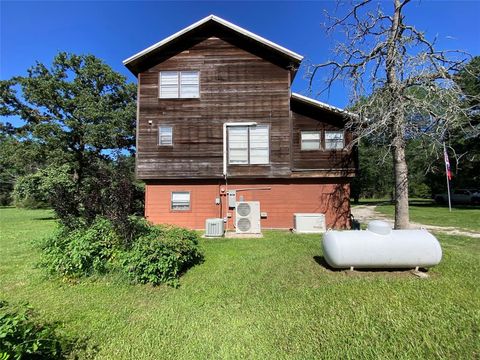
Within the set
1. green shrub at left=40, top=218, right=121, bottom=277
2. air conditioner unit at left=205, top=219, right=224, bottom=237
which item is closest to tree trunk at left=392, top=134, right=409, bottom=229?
air conditioner unit at left=205, top=219, right=224, bottom=237

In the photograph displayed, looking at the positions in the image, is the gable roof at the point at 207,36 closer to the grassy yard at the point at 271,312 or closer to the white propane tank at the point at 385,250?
the white propane tank at the point at 385,250

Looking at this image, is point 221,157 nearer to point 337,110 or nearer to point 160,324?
point 337,110

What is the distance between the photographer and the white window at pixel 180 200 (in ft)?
42.9

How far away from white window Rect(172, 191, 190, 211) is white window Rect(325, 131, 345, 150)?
21.8 ft

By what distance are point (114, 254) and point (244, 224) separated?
6.02 m

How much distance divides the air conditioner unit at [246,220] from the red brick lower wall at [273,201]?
1648 mm

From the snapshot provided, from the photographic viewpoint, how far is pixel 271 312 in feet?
14.1

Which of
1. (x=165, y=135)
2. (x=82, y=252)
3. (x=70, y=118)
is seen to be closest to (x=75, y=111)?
(x=70, y=118)

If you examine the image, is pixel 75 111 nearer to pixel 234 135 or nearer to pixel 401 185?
pixel 234 135

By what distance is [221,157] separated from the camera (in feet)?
41.9

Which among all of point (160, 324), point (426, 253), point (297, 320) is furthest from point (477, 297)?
point (160, 324)

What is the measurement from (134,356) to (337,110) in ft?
38.2

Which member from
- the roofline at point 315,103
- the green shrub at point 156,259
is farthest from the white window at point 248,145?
the green shrub at point 156,259

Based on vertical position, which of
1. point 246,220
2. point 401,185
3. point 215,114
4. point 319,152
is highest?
point 215,114
